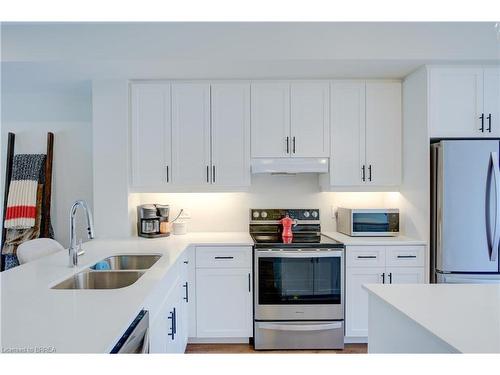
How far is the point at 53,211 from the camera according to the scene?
11.4 ft

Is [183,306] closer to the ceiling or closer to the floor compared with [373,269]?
closer to the floor

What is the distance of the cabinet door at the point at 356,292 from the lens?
2.80 meters

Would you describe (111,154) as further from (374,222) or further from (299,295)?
(374,222)

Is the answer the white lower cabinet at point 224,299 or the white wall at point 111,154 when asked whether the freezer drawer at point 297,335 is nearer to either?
the white lower cabinet at point 224,299

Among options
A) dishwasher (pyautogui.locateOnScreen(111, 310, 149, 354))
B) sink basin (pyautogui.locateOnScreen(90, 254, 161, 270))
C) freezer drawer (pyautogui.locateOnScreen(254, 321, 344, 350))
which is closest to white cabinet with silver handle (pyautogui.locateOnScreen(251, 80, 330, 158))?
sink basin (pyautogui.locateOnScreen(90, 254, 161, 270))

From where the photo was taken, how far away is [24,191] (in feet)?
10.9

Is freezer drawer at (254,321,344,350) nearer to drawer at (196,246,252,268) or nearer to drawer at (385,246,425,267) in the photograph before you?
drawer at (196,246,252,268)

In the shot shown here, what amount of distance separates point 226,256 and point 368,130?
5.81ft

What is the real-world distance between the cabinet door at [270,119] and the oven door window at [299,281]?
3.35 feet

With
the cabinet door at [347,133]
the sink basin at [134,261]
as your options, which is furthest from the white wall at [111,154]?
the cabinet door at [347,133]

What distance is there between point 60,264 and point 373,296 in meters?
1.77

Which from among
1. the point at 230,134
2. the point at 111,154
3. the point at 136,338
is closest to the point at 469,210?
the point at 230,134

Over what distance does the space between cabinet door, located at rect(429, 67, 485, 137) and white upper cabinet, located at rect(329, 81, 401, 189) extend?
1.27ft

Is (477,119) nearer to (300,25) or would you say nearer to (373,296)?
(300,25)
